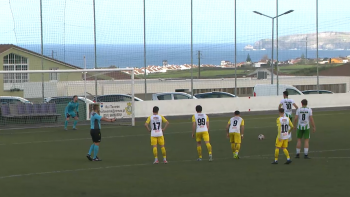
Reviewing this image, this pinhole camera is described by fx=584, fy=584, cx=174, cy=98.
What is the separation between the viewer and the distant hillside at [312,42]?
1646 inches

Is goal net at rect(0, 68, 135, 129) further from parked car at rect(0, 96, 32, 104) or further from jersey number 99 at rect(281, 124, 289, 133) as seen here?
jersey number 99 at rect(281, 124, 289, 133)

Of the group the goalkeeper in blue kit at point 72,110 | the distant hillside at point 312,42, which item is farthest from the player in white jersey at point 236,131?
the distant hillside at point 312,42

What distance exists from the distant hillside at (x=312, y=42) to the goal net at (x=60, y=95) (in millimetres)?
11524

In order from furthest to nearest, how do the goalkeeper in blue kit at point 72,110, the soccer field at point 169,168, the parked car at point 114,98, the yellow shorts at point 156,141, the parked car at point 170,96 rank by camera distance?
the parked car at point 170,96 → the parked car at point 114,98 → the goalkeeper in blue kit at point 72,110 → the yellow shorts at point 156,141 → the soccer field at point 169,168

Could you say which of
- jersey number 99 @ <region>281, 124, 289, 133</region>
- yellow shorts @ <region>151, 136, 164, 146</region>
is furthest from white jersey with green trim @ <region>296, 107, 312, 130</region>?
yellow shorts @ <region>151, 136, 164, 146</region>

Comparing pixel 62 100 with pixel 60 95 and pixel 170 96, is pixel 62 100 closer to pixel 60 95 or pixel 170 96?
pixel 60 95

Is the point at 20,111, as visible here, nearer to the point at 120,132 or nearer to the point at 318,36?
the point at 120,132

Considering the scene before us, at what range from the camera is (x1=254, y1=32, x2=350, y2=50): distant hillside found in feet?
137

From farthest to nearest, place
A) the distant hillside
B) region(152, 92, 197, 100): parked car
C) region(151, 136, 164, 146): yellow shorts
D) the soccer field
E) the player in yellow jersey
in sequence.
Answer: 1. the distant hillside
2. region(152, 92, 197, 100): parked car
3. region(151, 136, 164, 146): yellow shorts
4. the player in yellow jersey
5. the soccer field

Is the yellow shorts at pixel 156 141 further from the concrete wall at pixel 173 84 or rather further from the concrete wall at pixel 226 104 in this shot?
the concrete wall at pixel 173 84

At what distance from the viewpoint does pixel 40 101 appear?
110ft

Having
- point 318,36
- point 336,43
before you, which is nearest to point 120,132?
point 318,36

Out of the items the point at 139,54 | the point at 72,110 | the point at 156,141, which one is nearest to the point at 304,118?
the point at 156,141

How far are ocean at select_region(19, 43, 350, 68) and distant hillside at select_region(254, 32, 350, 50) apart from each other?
0.64 m
